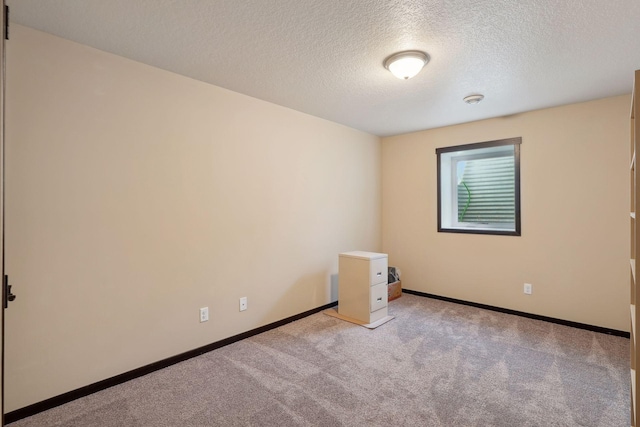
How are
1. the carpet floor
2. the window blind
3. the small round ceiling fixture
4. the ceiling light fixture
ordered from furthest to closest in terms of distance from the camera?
the window blind → the small round ceiling fixture → the ceiling light fixture → the carpet floor

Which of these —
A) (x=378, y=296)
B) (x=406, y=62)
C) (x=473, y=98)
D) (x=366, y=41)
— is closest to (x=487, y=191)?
(x=473, y=98)

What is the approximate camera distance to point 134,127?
2.27 m

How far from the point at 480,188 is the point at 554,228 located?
1.00 metres

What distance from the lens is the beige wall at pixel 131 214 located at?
6.13 feet

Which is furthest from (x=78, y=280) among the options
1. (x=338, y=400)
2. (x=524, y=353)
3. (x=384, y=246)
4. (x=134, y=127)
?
(x=384, y=246)

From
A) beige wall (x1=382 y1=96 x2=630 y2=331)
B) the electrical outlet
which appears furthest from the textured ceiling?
the electrical outlet

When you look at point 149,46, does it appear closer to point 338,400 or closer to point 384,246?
point 338,400

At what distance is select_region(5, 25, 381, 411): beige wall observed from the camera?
1.87 m

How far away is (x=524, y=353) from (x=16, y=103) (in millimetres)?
3946

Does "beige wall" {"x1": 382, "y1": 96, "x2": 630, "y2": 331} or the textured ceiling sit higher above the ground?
the textured ceiling

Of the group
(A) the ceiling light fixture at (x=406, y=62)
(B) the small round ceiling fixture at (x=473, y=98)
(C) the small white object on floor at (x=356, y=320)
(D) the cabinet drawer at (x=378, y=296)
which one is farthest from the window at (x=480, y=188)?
(A) the ceiling light fixture at (x=406, y=62)

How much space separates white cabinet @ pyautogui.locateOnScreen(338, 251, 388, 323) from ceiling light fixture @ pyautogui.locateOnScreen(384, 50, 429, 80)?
5.96 feet

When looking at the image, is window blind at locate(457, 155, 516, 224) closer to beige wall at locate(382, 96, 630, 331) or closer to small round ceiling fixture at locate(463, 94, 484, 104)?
beige wall at locate(382, 96, 630, 331)

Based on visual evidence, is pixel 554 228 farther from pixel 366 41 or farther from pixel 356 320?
pixel 366 41
